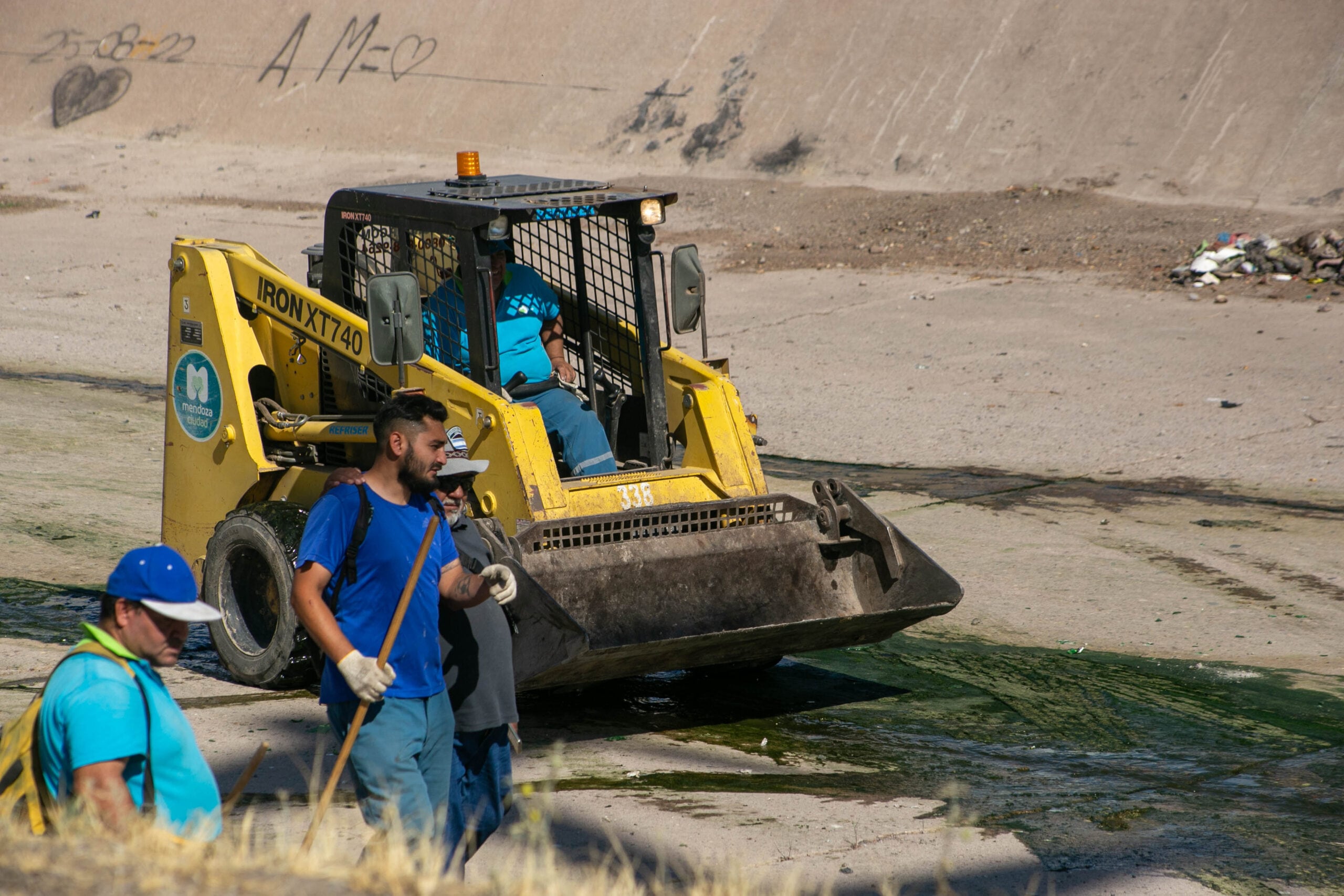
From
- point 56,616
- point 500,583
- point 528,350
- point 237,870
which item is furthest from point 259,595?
point 237,870

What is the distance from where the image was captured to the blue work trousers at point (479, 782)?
172 inches

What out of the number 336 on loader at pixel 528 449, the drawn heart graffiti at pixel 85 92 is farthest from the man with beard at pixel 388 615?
the drawn heart graffiti at pixel 85 92

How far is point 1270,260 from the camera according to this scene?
17.2 meters

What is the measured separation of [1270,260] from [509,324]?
13.2m

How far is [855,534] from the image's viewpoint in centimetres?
686

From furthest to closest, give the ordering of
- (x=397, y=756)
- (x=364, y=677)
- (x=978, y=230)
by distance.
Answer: (x=978, y=230) → (x=397, y=756) → (x=364, y=677)

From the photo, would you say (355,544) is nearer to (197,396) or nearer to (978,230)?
(197,396)

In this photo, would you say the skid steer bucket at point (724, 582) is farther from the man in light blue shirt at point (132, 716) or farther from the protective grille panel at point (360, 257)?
the man in light blue shirt at point (132, 716)

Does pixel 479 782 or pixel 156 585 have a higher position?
pixel 156 585

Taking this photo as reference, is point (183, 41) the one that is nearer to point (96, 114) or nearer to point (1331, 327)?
point (96, 114)

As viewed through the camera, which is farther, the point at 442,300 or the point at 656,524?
the point at 442,300

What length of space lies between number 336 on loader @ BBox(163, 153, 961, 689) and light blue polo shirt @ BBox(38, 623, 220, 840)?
2.43 m

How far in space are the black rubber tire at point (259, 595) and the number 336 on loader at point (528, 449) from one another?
1cm

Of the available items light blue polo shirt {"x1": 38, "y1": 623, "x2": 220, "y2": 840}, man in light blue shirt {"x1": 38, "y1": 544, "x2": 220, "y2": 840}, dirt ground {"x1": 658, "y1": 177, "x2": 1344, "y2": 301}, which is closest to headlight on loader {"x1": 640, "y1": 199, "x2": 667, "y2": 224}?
man in light blue shirt {"x1": 38, "y1": 544, "x2": 220, "y2": 840}
